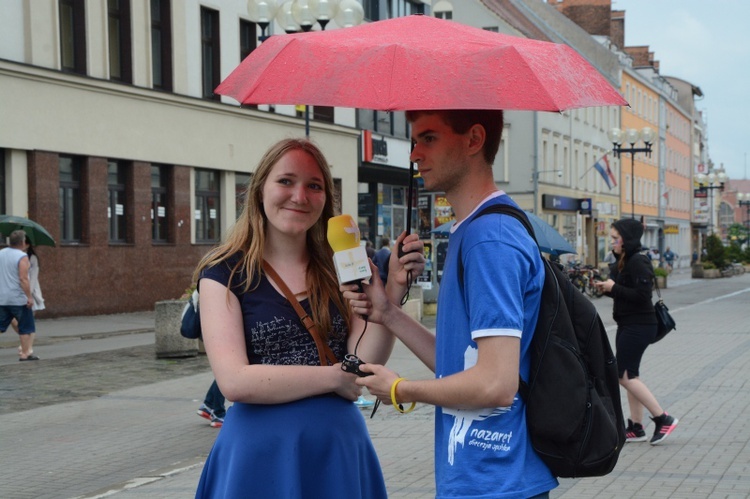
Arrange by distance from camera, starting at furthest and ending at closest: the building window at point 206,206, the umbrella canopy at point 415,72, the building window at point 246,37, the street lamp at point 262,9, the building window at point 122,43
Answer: the building window at point 246,37, the building window at point 206,206, the building window at point 122,43, the street lamp at point 262,9, the umbrella canopy at point 415,72

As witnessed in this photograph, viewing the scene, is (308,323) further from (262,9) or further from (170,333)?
(262,9)

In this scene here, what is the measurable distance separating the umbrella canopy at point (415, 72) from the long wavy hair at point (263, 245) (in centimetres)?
20

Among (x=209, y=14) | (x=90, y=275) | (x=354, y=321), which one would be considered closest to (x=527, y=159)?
(x=209, y=14)

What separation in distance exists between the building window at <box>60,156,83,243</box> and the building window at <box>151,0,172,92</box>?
403 cm

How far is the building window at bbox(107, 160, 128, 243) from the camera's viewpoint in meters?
25.5

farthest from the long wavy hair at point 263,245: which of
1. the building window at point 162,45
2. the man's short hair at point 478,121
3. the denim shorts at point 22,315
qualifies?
the building window at point 162,45

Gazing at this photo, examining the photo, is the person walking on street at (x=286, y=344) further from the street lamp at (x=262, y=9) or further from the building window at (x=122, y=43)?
the building window at (x=122, y=43)

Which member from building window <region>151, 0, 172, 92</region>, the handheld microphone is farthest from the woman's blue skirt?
building window <region>151, 0, 172, 92</region>

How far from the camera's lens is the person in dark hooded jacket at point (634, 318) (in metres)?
8.66

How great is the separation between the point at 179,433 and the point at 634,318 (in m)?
4.12

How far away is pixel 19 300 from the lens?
15.6 m

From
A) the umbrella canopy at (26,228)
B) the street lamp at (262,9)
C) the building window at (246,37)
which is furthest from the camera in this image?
the building window at (246,37)

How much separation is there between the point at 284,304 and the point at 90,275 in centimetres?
2220

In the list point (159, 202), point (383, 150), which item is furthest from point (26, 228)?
point (383, 150)
